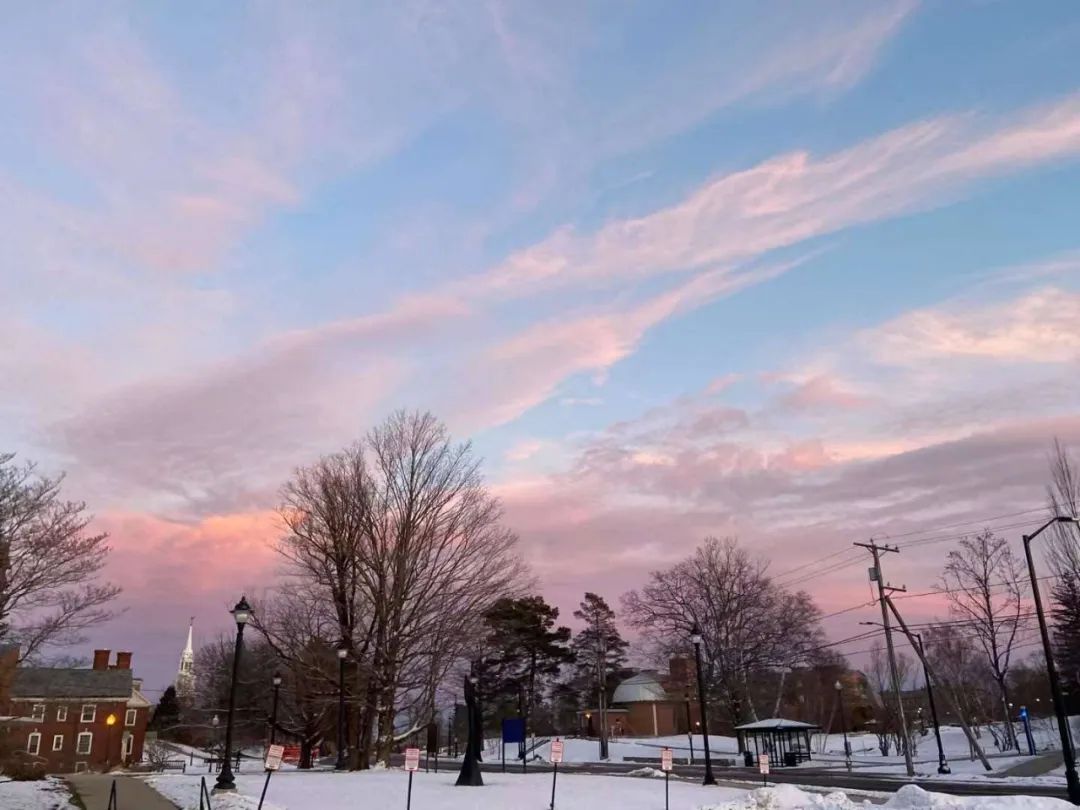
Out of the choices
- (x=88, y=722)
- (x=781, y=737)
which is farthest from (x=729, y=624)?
(x=88, y=722)

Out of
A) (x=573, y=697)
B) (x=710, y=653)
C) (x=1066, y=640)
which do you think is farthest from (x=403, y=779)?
(x=573, y=697)

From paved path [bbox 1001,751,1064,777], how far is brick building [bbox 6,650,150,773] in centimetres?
6072

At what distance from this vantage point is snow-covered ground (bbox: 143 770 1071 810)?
19.7m

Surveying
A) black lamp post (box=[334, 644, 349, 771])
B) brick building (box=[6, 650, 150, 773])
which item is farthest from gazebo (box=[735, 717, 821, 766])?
brick building (box=[6, 650, 150, 773])

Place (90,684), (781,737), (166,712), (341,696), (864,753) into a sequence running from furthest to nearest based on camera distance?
(166,712)
(90,684)
(864,753)
(781,737)
(341,696)

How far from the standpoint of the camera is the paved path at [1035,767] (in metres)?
35.8

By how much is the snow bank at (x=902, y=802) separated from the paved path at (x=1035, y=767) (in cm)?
1868

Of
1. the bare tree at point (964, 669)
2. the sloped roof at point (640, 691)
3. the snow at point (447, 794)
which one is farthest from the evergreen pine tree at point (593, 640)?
the snow at point (447, 794)

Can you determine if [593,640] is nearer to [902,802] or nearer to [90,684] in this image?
[90,684]

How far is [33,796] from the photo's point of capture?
26.5 m

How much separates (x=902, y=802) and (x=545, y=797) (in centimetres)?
897

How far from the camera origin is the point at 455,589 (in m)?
37.3

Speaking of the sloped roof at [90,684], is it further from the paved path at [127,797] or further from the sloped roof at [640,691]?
the sloped roof at [640,691]

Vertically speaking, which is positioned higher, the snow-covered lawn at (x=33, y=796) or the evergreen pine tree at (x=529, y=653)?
the evergreen pine tree at (x=529, y=653)
